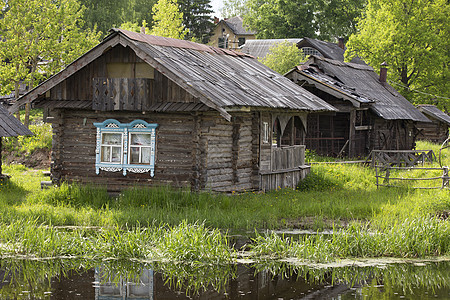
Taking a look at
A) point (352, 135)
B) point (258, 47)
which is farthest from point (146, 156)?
point (258, 47)

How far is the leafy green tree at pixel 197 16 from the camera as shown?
65625 mm

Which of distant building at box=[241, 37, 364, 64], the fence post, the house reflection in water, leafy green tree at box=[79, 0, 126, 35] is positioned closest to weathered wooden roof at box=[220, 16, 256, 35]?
leafy green tree at box=[79, 0, 126, 35]

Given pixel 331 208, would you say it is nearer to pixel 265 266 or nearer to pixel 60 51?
pixel 265 266

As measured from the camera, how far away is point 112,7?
2383 inches

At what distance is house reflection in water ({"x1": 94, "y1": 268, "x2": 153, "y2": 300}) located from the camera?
435 inches

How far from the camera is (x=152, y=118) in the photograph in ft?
65.9

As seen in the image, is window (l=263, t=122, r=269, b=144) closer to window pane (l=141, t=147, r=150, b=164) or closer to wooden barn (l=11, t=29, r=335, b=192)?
wooden barn (l=11, t=29, r=335, b=192)

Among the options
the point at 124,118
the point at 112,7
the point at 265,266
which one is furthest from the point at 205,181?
the point at 112,7

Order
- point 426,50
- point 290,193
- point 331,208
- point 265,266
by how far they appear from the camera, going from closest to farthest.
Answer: point 265,266 < point 331,208 < point 290,193 < point 426,50

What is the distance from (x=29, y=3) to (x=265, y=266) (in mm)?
24719

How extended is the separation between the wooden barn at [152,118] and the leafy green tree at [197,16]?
146ft

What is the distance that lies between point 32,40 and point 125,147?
632 inches

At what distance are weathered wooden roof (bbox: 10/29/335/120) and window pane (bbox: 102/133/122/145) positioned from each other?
207cm

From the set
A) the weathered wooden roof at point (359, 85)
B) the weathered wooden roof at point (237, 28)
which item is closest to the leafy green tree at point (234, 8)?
the weathered wooden roof at point (237, 28)
